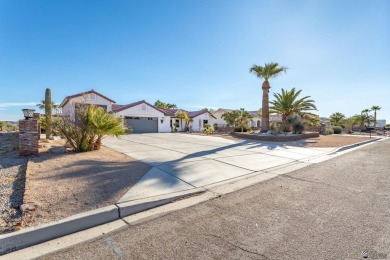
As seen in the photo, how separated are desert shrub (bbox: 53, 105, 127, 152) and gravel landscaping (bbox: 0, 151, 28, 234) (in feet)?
6.20

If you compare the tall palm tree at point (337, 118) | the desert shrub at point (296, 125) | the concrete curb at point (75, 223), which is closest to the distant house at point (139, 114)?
the desert shrub at point (296, 125)

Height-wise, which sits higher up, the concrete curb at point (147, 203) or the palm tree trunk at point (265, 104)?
the palm tree trunk at point (265, 104)

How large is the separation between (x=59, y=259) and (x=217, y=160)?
242 inches

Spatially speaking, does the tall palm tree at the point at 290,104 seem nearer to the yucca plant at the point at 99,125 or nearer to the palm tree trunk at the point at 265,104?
the palm tree trunk at the point at 265,104

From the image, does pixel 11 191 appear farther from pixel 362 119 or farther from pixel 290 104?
pixel 362 119

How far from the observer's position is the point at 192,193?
4.85 metres

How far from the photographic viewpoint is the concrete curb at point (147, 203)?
12.7 feet

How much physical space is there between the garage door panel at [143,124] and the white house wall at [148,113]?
1.66ft

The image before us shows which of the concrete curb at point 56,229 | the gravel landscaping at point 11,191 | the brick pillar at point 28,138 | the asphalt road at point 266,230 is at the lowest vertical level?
the asphalt road at point 266,230

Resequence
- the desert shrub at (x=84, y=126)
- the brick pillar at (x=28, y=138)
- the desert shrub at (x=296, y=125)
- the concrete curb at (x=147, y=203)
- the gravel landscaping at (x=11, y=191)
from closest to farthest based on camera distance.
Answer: the gravel landscaping at (x=11, y=191)
the concrete curb at (x=147, y=203)
the brick pillar at (x=28, y=138)
the desert shrub at (x=84, y=126)
the desert shrub at (x=296, y=125)

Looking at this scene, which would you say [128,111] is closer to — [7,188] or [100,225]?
[7,188]

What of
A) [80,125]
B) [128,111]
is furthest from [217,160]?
[128,111]

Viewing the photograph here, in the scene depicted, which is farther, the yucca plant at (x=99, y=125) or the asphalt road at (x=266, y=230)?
the yucca plant at (x=99, y=125)

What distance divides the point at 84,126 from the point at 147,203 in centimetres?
625
